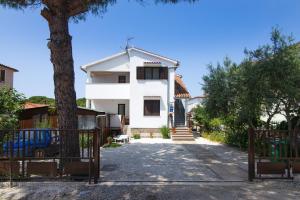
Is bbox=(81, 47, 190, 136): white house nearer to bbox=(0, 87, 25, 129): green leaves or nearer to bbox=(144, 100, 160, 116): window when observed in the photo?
bbox=(144, 100, 160, 116): window

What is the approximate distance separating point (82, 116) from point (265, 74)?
46.4 feet

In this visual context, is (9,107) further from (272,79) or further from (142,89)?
(142,89)

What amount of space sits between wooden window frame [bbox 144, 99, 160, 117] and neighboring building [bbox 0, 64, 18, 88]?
15.8 m

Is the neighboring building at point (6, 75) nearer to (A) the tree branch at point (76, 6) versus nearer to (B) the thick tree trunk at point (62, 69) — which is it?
(A) the tree branch at point (76, 6)

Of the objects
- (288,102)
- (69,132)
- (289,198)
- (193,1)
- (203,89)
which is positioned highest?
(193,1)

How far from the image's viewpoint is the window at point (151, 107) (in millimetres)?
24891

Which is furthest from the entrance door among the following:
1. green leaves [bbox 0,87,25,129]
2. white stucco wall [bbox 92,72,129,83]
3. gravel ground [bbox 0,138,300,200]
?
green leaves [bbox 0,87,25,129]

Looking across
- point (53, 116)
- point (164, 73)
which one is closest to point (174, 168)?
point (53, 116)

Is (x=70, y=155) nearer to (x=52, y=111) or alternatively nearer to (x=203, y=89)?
(x=203, y=89)

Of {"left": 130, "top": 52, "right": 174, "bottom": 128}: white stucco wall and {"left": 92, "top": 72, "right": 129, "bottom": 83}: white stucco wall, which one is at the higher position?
{"left": 92, "top": 72, "right": 129, "bottom": 83}: white stucco wall

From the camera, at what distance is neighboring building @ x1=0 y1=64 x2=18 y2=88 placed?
100ft

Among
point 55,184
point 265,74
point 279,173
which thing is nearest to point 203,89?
point 265,74

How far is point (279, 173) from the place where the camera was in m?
8.62

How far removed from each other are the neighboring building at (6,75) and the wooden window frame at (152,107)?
1584cm
